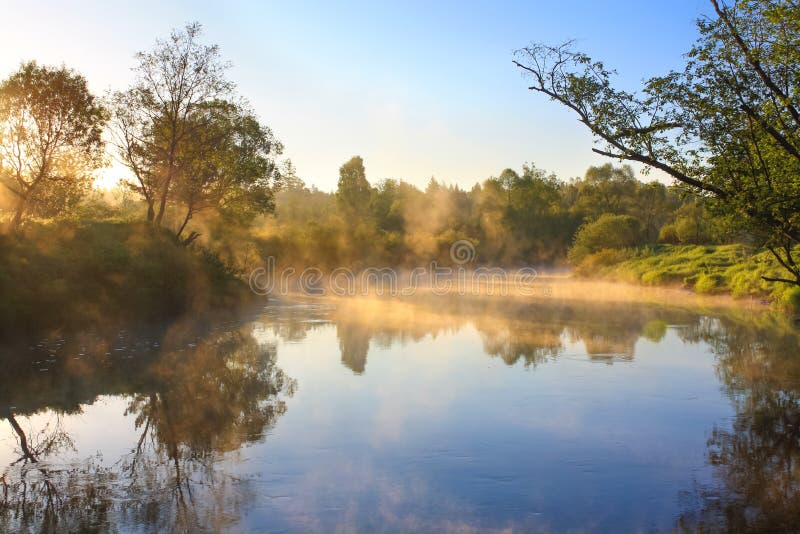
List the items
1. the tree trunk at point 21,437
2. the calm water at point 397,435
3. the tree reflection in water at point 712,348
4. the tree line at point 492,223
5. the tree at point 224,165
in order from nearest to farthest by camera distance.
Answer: the calm water at point 397,435 → the tree reflection in water at point 712,348 → the tree trunk at point 21,437 → the tree at point 224,165 → the tree line at point 492,223

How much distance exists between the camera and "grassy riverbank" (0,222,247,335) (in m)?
20.1

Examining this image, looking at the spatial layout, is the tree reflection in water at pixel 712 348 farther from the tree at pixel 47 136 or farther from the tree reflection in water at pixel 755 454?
the tree at pixel 47 136

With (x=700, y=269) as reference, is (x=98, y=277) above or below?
below

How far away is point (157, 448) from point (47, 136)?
18.3 m

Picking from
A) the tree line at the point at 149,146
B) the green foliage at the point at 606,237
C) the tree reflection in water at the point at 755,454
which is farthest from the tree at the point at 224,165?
the green foliage at the point at 606,237

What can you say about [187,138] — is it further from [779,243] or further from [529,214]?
[529,214]

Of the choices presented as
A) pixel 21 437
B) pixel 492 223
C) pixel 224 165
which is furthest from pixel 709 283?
pixel 492 223

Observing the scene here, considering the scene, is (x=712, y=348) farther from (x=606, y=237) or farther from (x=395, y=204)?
(x=395, y=204)

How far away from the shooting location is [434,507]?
25.4ft

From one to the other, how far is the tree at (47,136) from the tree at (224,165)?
845 cm

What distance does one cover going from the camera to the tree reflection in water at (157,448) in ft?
24.1

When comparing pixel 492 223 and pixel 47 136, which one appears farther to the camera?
pixel 492 223

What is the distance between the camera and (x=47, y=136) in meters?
24.3

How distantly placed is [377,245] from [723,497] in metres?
61.0
